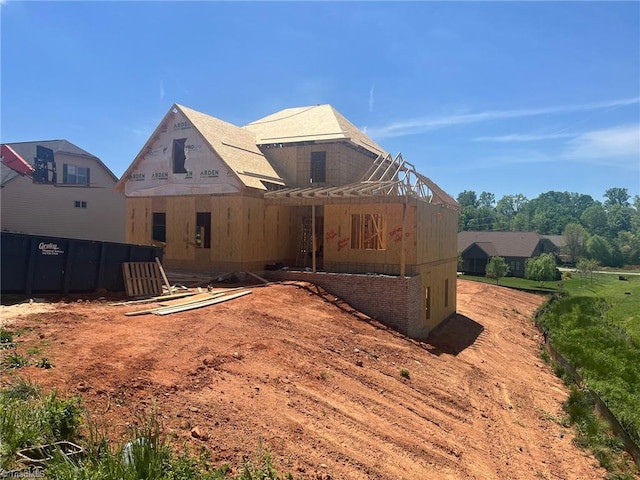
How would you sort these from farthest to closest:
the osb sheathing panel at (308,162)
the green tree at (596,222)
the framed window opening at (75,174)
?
1. the green tree at (596,222)
2. the framed window opening at (75,174)
3. the osb sheathing panel at (308,162)

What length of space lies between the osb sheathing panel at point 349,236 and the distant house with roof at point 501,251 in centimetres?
3591

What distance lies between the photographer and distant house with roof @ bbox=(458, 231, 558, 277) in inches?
2000

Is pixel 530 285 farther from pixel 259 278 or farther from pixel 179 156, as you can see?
pixel 179 156

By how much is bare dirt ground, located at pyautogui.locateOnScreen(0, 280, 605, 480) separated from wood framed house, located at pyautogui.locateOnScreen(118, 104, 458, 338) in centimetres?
291

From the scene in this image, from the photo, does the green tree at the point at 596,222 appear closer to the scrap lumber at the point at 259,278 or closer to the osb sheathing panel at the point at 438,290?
the osb sheathing panel at the point at 438,290

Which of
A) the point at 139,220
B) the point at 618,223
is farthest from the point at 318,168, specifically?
the point at 618,223

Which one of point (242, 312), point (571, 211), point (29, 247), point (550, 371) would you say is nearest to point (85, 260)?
point (29, 247)

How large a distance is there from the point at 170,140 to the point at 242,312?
12.2 m

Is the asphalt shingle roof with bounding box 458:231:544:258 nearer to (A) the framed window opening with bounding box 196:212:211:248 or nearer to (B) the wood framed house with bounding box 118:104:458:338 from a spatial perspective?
(B) the wood framed house with bounding box 118:104:458:338

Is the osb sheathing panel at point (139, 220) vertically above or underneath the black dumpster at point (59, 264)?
above

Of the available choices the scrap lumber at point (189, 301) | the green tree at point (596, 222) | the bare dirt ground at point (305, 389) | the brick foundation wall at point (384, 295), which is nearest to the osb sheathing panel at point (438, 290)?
the brick foundation wall at point (384, 295)

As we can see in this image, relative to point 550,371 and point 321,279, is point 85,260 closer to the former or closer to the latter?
point 321,279

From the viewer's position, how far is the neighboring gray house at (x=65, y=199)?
1048 inches

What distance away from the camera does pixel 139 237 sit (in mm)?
21906
